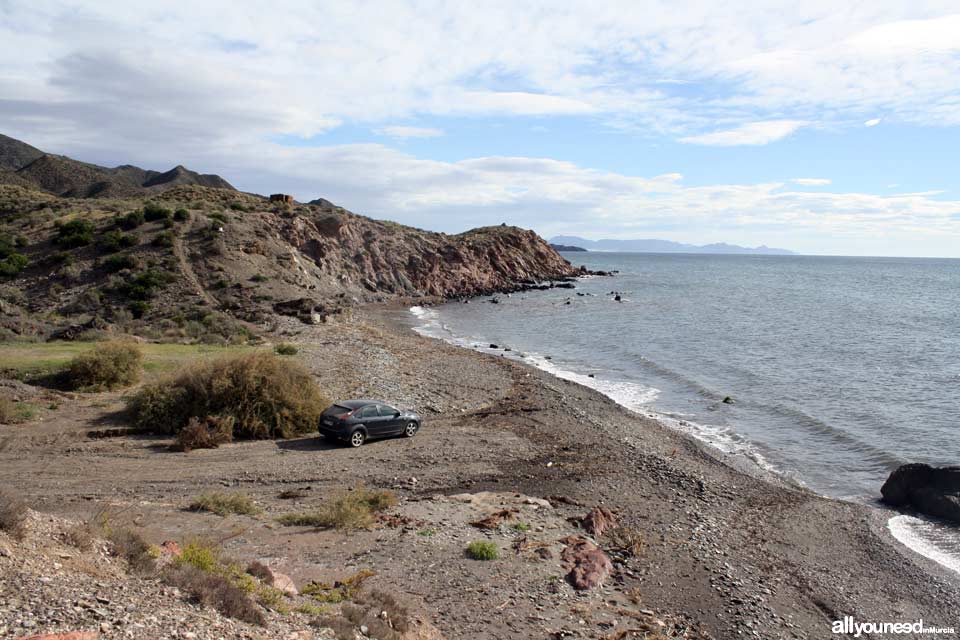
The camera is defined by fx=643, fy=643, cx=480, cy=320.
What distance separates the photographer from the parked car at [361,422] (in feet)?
67.6

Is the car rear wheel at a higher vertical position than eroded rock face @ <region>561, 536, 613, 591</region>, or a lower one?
higher

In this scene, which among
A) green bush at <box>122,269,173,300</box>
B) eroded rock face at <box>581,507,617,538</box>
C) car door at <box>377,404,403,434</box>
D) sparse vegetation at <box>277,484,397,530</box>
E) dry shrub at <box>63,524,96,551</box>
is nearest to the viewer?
dry shrub at <box>63,524,96,551</box>

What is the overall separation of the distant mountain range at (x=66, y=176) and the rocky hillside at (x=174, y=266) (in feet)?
59.9

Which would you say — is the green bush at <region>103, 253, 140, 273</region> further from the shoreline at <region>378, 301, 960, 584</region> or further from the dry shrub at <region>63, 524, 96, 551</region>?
the dry shrub at <region>63, 524, 96, 551</region>

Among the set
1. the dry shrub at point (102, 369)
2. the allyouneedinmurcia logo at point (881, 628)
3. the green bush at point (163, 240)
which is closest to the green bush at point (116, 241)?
the green bush at point (163, 240)

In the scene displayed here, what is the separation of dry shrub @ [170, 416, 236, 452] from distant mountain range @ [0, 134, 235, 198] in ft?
246

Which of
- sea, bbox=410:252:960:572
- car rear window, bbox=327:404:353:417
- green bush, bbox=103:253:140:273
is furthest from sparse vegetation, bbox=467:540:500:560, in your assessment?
green bush, bbox=103:253:140:273

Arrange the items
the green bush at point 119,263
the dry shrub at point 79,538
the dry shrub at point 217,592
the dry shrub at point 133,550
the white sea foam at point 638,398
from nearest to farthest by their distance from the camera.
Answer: the dry shrub at point 217,592 < the dry shrub at point 133,550 < the dry shrub at point 79,538 < the white sea foam at point 638,398 < the green bush at point 119,263

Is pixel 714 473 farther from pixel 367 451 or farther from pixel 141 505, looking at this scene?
pixel 141 505

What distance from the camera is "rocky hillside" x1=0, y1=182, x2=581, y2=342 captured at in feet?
132

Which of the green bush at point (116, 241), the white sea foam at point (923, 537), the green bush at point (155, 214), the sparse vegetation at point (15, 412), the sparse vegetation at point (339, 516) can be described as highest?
the green bush at point (155, 214)

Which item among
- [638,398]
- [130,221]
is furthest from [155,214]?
[638,398]

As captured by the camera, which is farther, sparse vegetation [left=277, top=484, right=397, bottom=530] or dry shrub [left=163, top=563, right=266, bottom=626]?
sparse vegetation [left=277, top=484, right=397, bottom=530]

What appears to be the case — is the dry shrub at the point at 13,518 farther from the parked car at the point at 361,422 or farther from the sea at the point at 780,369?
the sea at the point at 780,369
